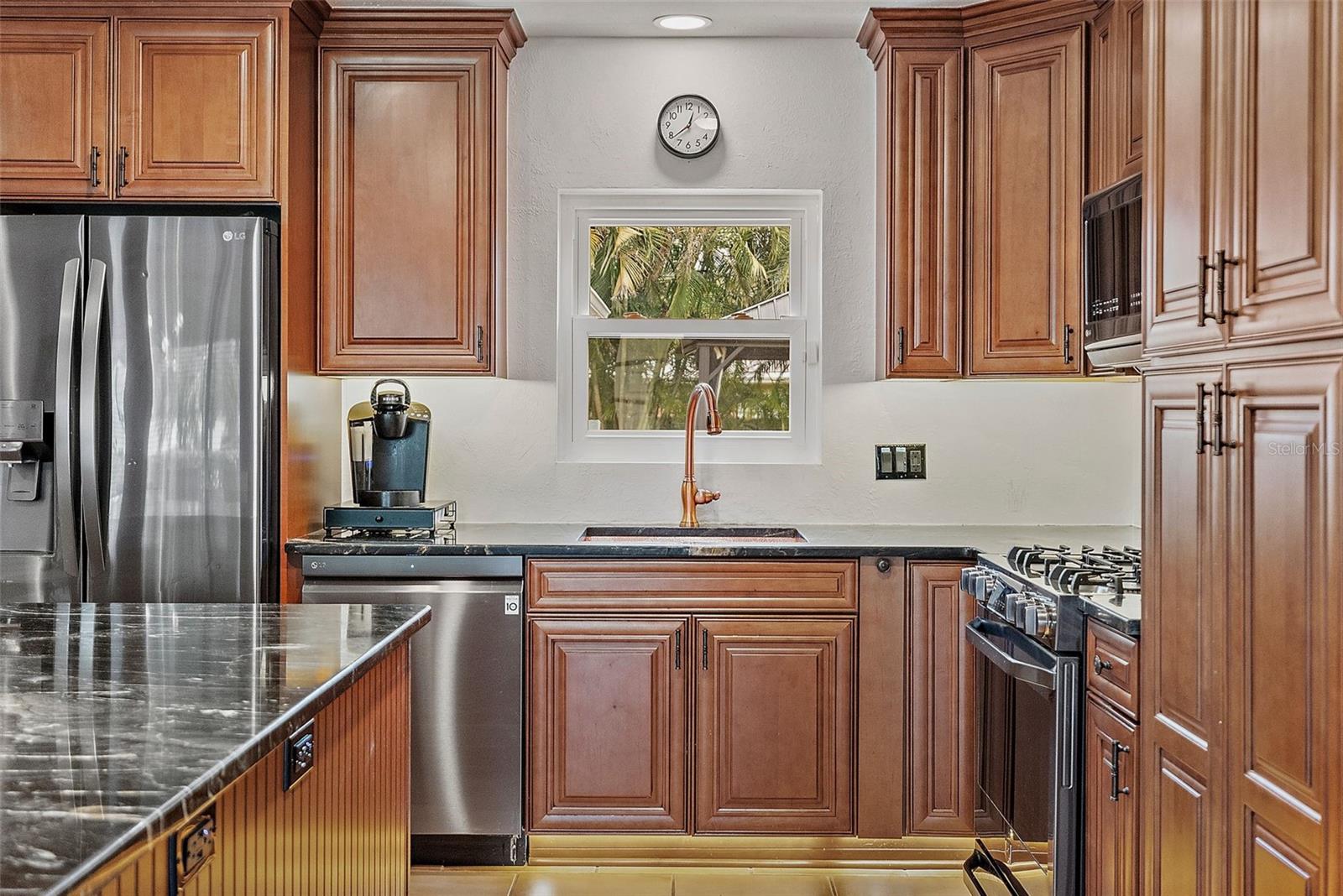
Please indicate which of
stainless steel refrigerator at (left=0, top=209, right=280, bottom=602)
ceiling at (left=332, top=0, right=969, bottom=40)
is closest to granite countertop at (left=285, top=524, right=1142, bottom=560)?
stainless steel refrigerator at (left=0, top=209, right=280, bottom=602)

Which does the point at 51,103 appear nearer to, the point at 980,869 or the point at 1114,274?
the point at 1114,274

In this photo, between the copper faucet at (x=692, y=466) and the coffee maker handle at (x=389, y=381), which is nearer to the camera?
the coffee maker handle at (x=389, y=381)

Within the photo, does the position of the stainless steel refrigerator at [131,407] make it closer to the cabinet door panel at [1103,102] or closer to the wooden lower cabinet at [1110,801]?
the wooden lower cabinet at [1110,801]

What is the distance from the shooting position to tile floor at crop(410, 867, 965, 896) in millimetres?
2775

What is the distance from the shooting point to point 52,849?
0.89 m

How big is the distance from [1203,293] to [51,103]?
2.86m

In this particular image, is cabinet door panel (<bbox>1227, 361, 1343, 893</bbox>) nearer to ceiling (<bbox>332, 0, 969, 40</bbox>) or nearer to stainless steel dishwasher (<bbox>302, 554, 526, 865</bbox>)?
stainless steel dishwasher (<bbox>302, 554, 526, 865</bbox>)

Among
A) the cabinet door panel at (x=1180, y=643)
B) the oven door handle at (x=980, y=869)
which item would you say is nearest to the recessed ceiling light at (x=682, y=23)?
the cabinet door panel at (x=1180, y=643)

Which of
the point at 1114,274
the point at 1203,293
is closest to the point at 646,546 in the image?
the point at 1114,274

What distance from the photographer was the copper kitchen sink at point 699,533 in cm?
330

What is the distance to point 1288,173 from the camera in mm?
1446

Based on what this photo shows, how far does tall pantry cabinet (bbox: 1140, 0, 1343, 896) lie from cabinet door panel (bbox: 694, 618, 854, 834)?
1058 millimetres

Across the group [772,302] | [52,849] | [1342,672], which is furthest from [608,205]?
[52,849]

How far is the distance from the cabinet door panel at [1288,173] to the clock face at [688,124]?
196 centimetres
